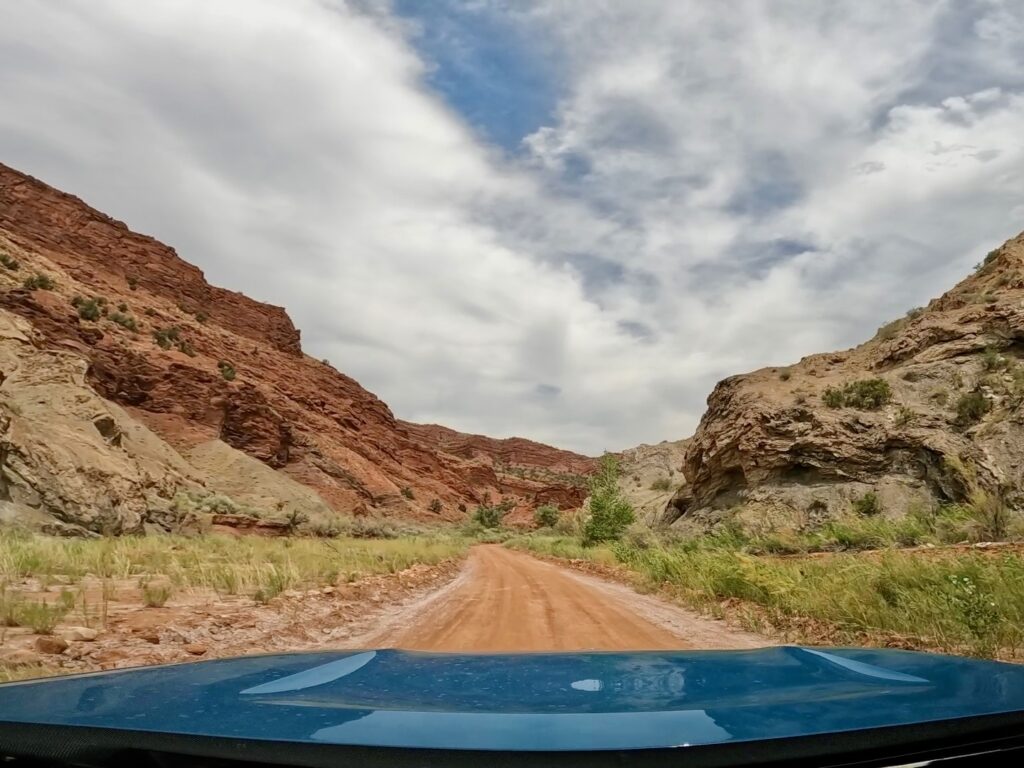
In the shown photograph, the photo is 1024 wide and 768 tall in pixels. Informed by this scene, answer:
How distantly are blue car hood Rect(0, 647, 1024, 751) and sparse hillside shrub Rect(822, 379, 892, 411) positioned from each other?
26.9m

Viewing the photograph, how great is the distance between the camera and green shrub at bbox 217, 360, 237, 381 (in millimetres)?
62531

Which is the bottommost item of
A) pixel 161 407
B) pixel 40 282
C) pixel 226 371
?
pixel 161 407

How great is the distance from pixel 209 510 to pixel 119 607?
2829 centimetres

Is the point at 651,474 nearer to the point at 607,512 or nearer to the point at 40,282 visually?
the point at 607,512

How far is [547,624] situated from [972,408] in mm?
20952

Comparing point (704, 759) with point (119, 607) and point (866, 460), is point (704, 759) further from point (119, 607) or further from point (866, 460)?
point (866, 460)

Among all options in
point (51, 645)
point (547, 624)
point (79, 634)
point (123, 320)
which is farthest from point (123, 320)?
point (51, 645)

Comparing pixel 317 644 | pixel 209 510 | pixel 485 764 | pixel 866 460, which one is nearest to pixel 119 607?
pixel 317 644

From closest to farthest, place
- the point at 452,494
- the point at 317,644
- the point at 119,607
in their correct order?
the point at 317,644
the point at 119,607
the point at 452,494

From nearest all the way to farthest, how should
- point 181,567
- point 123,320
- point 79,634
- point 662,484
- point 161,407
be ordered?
point 79,634 → point 181,567 → point 662,484 → point 161,407 → point 123,320

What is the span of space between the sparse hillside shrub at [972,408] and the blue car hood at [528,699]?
961 inches

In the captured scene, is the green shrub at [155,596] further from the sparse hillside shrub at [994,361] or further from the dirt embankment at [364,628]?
the sparse hillside shrub at [994,361]

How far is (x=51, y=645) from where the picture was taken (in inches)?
247

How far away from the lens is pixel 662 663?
349cm
